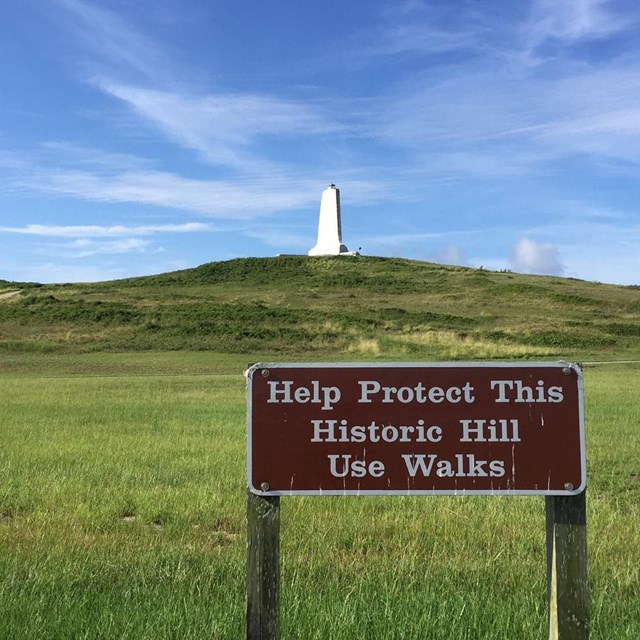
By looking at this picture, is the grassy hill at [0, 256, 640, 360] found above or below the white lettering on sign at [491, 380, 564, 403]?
above

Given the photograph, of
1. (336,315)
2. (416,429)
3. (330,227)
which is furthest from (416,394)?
(330,227)

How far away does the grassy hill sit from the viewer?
153 feet

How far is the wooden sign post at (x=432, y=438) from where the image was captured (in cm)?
354

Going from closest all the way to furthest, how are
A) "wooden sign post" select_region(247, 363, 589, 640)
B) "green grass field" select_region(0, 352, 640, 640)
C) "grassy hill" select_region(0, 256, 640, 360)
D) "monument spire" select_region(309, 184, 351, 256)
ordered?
"wooden sign post" select_region(247, 363, 589, 640), "green grass field" select_region(0, 352, 640, 640), "grassy hill" select_region(0, 256, 640, 360), "monument spire" select_region(309, 184, 351, 256)

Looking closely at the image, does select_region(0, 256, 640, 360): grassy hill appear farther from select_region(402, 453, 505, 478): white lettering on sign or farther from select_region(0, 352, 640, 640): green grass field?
select_region(402, 453, 505, 478): white lettering on sign

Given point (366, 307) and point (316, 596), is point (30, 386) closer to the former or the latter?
point (316, 596)

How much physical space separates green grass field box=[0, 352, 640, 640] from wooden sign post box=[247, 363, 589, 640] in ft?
3.39

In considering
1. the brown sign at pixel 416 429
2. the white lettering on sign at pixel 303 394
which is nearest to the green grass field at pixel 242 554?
the brown sign at pixel 416 429

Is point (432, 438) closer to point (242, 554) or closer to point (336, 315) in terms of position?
point (242, 554)

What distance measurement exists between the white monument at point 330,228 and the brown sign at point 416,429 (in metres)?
83.3

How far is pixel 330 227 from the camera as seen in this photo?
9206 cm

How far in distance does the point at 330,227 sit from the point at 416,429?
89.2m

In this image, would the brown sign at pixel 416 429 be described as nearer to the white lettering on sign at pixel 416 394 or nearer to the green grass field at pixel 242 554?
the white lettering on sign at pixel 416 394

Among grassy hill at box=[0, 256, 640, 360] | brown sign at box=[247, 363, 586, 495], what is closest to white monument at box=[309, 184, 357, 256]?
grassy hill at box=[0, 256, 640, 360]
